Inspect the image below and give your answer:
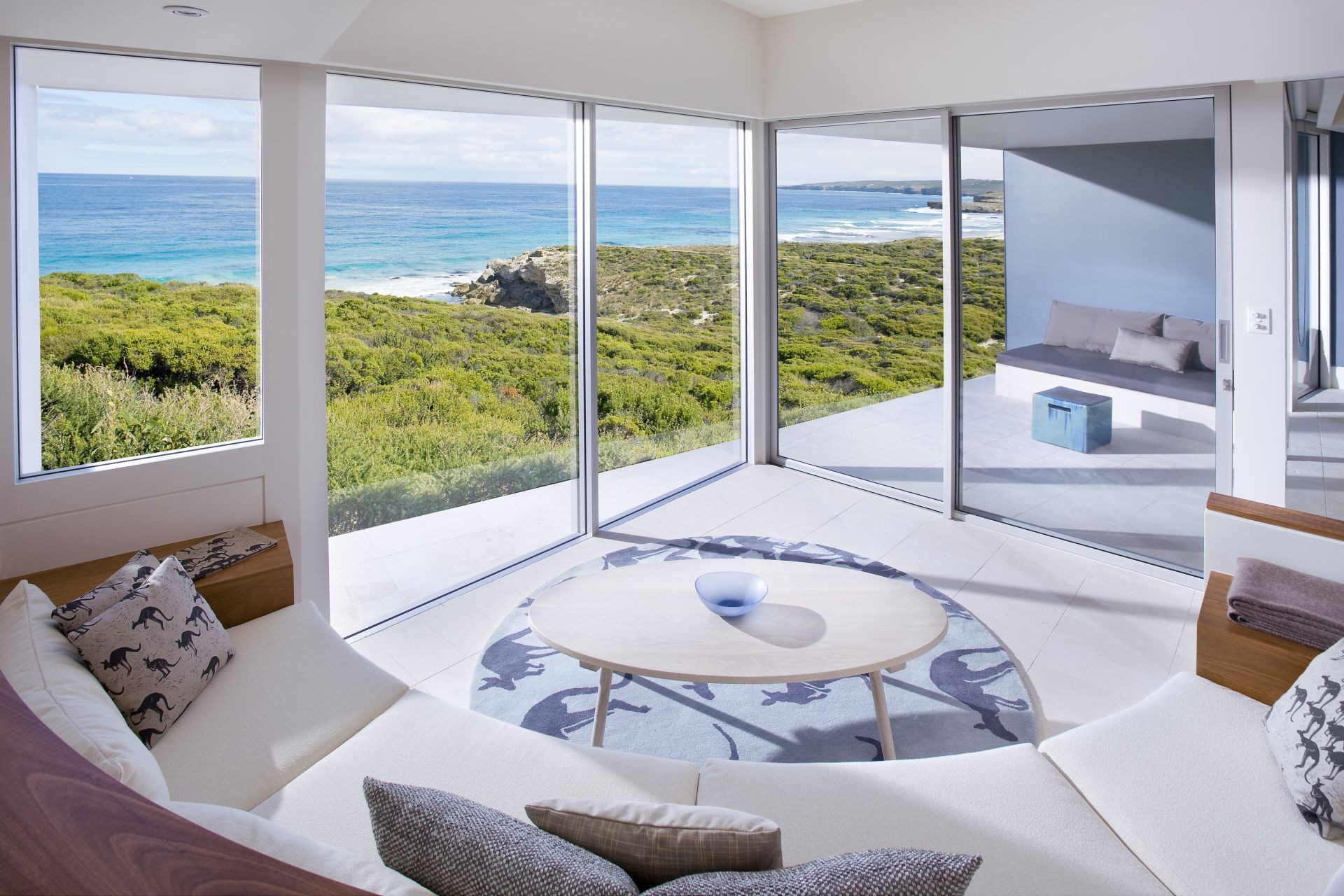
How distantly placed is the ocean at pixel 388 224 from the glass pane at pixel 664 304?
1.1 inches

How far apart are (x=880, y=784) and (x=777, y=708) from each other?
1048mm

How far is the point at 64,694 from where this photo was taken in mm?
1842

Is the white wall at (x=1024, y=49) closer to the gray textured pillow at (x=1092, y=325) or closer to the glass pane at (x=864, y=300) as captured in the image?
the glass pane at (x=864, y=300)

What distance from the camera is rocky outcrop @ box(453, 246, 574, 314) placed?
157 inches

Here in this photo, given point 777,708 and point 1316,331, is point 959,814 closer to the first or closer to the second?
point 777,708

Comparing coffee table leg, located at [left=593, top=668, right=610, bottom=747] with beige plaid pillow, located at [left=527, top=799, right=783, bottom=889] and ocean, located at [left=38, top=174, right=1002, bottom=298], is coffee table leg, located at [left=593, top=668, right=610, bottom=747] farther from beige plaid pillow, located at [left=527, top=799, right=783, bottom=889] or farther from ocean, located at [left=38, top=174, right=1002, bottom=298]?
ocean, located at [left=38, top=174, right=1002, bottom=298]

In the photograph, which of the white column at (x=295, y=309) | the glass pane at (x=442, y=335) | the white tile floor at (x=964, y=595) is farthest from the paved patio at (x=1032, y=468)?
the white column at (x=295, y=309)

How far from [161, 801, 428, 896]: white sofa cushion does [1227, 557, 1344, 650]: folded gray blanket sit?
82.0 inches

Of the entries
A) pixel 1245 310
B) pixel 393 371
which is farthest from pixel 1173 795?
pixel 393 371

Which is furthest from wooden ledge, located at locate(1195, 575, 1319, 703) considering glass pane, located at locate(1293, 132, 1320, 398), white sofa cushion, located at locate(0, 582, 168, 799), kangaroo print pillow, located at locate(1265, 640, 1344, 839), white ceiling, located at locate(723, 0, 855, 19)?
white ceiling, located at locate(723, 0, 855, 19)

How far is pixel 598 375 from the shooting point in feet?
15.3

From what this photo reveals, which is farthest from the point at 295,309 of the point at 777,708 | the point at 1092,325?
the point at 1092,325

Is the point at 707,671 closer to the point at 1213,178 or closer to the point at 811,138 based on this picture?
the point at 1213,178

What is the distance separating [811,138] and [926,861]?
15.5ft
